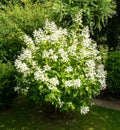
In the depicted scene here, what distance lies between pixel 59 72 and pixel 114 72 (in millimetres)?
2981

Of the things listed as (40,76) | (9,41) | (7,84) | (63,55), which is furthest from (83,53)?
(9,41)

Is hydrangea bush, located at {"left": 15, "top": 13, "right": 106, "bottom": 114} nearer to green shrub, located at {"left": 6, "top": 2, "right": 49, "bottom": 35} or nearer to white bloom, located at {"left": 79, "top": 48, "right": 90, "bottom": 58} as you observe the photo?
white bloom, located at {"left": 79, "top": 48, "right": 90, "bottom": 58}

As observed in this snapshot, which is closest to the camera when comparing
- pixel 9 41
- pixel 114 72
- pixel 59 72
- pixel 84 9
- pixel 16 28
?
pixel 59 72

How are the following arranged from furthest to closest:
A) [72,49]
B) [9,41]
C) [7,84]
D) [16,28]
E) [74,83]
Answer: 1. [9,41]
2. [16,28]
3. [7,84]
4. [72,49]
5. [74,83]

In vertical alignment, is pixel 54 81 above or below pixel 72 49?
below

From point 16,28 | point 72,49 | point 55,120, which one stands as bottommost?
point 55,120

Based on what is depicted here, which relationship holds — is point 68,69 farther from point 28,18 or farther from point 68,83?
point 28,18

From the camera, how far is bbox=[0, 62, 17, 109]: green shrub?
929 cm

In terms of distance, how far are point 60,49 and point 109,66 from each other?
311 cm

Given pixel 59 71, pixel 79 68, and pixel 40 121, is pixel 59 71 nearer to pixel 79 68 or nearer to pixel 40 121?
pixel 79 68

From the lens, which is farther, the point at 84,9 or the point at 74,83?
the point at 84,9

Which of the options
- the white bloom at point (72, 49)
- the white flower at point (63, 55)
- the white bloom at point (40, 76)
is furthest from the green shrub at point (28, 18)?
the white bloom at point (40, 76)

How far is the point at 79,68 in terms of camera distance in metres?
8.27

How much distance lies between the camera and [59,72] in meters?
8.16
